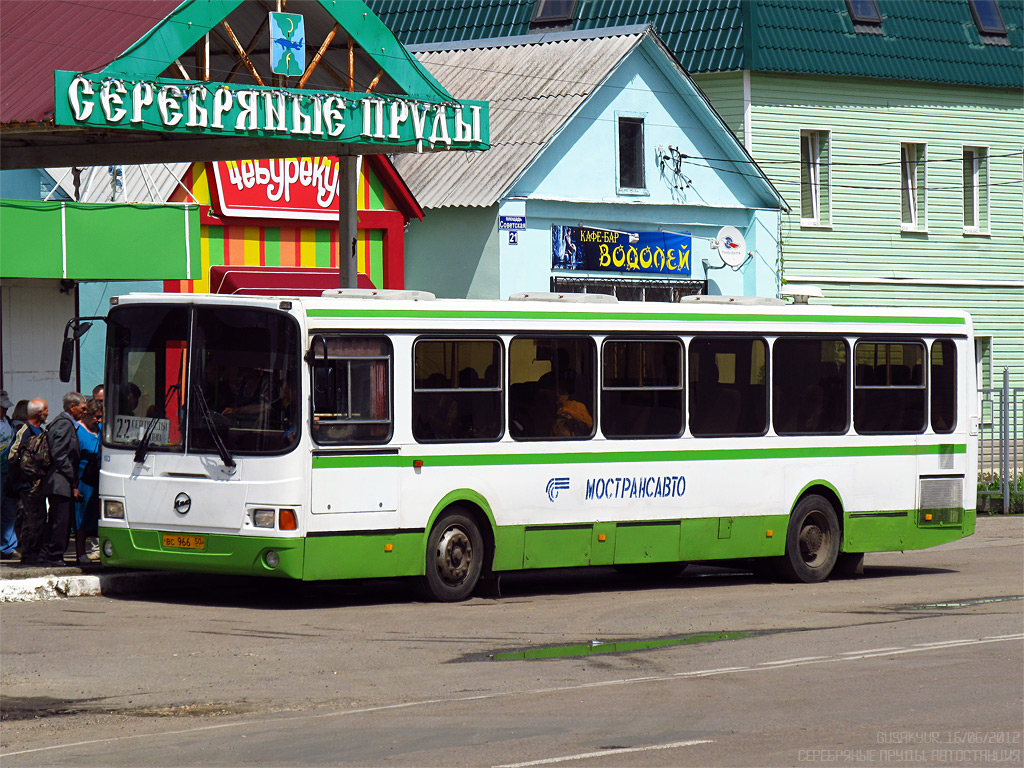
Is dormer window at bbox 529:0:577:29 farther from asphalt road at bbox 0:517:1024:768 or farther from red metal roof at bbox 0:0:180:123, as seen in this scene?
Result: asphalt road at bbox 0:517:1024:768

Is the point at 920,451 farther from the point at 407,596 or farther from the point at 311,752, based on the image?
the point at 311,752

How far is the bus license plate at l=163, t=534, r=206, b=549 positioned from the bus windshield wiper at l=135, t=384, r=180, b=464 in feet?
2.47

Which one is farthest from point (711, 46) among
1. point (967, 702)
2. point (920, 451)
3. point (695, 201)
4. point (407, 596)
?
point (967, 702)

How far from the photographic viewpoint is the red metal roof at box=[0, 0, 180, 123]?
620 inches

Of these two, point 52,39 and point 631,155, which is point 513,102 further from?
point 52,39

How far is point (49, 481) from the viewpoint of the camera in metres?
15.5

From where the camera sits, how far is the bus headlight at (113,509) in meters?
14.8

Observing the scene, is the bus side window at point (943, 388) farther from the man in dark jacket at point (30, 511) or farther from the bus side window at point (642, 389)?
the man in dark jacket at point (30, 511)

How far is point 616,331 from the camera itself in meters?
16.1

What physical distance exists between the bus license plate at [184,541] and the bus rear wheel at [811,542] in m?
6.30

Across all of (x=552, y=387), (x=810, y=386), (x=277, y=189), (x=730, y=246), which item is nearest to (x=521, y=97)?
(x=730, y=246)

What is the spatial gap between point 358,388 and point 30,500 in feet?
11.8

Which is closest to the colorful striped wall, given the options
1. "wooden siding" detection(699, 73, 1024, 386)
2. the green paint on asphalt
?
"wooden siding" detection(699, 73, 1024, 386)

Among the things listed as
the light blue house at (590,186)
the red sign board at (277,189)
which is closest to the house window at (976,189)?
the light blue house at (590,186)
